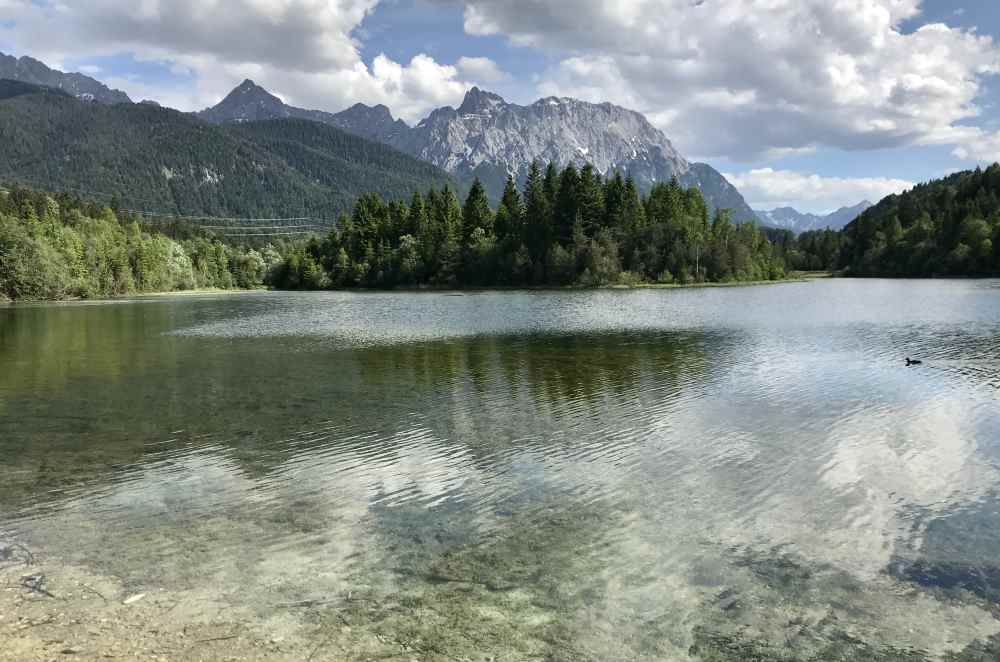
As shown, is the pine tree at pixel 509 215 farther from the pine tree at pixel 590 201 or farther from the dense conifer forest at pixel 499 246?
the pine tree at pixel 590 201

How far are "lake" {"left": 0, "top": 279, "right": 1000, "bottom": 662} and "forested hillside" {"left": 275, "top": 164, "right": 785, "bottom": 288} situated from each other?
11134 centimetres

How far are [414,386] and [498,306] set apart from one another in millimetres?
56962

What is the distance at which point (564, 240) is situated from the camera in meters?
149

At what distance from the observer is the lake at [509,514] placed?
30.3 ft

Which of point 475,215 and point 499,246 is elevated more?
point 475,215

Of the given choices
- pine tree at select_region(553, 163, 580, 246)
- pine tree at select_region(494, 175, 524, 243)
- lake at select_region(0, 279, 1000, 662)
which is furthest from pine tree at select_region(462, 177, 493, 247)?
lake at select_region(0, 279, 1000, 662)

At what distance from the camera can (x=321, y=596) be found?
1018cm

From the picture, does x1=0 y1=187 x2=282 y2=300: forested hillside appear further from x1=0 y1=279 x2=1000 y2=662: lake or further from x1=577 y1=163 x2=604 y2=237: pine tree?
x1=0 y1=279 x2=1000 y2=662: lake

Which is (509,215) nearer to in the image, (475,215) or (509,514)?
(475,215)

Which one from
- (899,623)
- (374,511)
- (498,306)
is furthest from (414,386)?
(498,306)

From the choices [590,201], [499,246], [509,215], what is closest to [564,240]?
[590,201]

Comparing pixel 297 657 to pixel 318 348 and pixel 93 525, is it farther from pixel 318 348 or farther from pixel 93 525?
pixel 318 348

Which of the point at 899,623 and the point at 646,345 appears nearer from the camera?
the point at 899,623

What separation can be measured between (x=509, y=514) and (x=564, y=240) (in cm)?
13818
